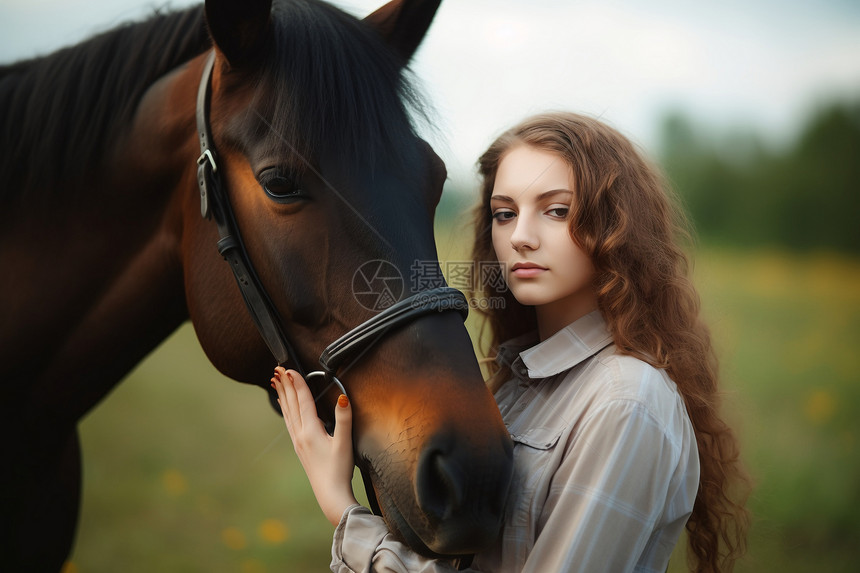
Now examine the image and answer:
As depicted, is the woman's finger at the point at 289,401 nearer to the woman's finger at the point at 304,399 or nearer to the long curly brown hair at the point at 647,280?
the woman's finger at the point at 304,399

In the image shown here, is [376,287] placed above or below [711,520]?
above

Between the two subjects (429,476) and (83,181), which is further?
(83,181)

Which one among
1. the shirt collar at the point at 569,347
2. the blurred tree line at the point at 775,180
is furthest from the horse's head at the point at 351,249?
the blurred tree line at the point at 775,180

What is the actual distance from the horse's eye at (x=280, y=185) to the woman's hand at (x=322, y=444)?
340 millimetres

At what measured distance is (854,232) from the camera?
13.9ft

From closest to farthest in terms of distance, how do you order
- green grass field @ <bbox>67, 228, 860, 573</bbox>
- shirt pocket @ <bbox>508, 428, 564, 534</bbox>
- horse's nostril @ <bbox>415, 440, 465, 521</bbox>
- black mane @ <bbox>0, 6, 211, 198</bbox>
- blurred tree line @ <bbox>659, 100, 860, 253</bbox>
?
horse's nostril @ <bbox>415, 440, 465, 521</bbox> < shirt pocket @ <bbox>508, 428, 564, 534</bbox> < black mane @ <bbox>0, 6, 211, 198</bbox> < green grass field @ <bbox>67, 228, 860, 573</bbox> < blurred tree line @ <bbox>659, 100, 860, 253</bbox>

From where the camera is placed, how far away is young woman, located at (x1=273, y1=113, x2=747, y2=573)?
33.3 inches

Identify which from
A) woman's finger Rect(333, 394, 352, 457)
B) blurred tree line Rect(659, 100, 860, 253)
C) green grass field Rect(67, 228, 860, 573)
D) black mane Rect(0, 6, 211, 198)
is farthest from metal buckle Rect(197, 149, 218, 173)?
blurred tree line Rect(659, 100, 860, 253)

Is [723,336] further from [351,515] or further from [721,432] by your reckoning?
[351,515]

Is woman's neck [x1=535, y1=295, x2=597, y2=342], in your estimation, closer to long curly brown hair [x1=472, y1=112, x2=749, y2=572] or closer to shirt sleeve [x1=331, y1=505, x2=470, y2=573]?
long curly brown hair [x1=472, y1=112, x2=749, y2=572]

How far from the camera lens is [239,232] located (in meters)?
1.11

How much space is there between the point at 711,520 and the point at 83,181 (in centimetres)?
165

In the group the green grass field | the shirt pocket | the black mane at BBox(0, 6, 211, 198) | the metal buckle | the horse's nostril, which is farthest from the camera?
the green grass field

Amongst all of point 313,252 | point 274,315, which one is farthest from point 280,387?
point 313,252
